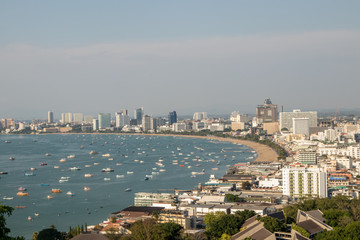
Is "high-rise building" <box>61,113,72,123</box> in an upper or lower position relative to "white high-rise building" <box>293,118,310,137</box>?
upper

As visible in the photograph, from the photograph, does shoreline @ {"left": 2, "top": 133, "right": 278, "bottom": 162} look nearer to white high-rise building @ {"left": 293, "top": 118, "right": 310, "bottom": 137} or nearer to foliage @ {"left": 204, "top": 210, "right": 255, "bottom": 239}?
white high-rise building @ {"left": 293, "top": 118, "right": 310, "bottom": 137}

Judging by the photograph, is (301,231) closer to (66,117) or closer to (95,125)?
(95,125)

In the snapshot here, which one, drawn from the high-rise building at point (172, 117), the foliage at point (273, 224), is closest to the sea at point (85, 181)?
the foliage at point (273, 224)

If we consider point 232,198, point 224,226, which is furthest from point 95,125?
point 224,226

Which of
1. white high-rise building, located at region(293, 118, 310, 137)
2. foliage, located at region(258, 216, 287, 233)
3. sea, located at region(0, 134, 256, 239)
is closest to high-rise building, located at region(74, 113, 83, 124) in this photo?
white high-rise building, located at region(293, 118, 310, 137)

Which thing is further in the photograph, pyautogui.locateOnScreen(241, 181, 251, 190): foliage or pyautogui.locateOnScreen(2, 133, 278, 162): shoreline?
pyautogui.locateOnScreen(2, 133, 278, 162): shoreline

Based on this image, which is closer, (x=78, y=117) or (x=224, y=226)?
(x=224, y=226)

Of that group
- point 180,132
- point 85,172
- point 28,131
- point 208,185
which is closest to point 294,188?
point 208,185
